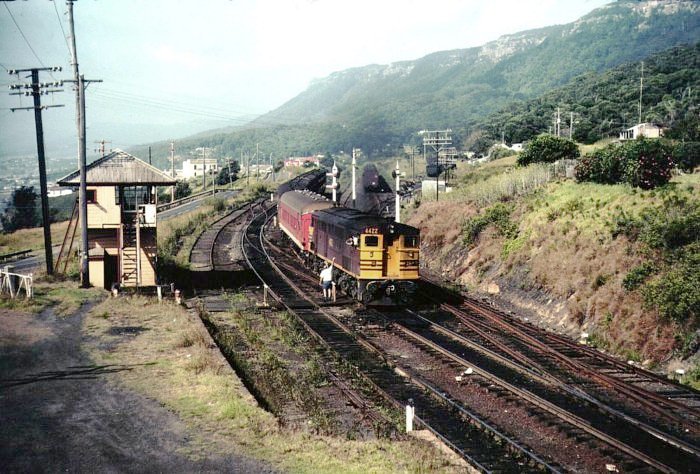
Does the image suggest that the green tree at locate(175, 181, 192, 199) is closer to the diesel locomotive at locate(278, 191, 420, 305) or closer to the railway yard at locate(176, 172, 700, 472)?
the railway yard at locate(176, 172, 700, 472)

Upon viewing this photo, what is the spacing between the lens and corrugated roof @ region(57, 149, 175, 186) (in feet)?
90.4

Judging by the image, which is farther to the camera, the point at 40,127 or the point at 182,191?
the point at 182,191

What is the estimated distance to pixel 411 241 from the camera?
22688 millimetres

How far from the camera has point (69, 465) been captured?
976 centimetres

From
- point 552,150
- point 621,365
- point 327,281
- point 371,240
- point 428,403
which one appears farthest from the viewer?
point 552,150

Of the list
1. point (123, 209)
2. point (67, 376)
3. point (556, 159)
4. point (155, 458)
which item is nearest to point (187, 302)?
point (123, 209)

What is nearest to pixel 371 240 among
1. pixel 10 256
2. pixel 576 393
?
pixel 576 393

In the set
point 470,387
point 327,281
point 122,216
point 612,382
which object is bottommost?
point 470,387

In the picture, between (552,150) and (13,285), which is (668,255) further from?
(13,285)

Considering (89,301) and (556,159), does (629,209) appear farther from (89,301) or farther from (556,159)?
(89,301)

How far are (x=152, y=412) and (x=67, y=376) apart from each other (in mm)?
3438

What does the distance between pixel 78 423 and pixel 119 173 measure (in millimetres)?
18197

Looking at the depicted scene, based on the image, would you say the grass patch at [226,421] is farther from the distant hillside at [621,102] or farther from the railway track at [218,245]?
the distant hillside at [621,102]

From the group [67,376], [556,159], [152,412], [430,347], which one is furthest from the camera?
[556,159]
